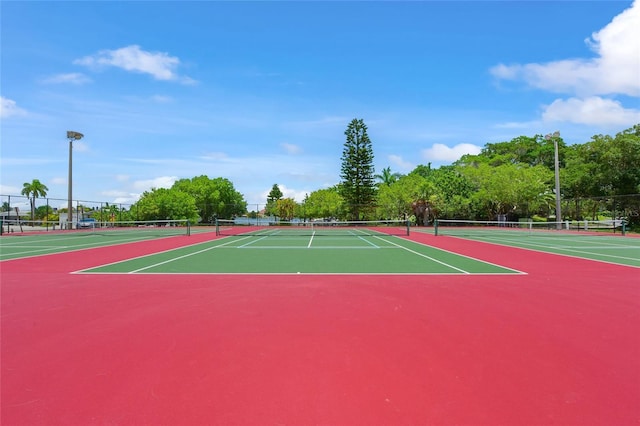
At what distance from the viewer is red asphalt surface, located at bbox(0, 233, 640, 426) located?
2.92 m

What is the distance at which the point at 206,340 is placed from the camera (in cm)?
438

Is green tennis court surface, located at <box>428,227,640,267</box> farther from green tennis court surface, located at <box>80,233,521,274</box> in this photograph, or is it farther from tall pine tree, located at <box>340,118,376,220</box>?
tall pine tree, located at <box>340,118,376,220</box>

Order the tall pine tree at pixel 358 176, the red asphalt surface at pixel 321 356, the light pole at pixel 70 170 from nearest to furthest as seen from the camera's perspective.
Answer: the red asphalt surface at pixel 321 356, the light pole at pixel 70 170, the tall pine tree at pixel 358 176

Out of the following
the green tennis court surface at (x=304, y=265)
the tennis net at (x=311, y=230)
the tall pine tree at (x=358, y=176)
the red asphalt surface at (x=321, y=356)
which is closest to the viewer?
the red asphalt surface at (x=321, y=356)

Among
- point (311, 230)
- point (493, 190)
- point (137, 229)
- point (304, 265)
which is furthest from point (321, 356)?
point (493, 190)

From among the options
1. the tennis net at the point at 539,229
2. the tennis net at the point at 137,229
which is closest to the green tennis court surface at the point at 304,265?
the tennis net at the point at 539,229

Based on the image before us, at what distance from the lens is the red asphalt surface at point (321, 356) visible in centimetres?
292

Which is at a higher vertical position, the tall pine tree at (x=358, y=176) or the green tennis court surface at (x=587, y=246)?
the tall pine tree at (x=358, y=176)

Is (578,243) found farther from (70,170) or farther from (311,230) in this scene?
(70,170)

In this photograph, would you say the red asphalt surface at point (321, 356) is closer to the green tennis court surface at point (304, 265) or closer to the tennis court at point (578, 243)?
the green tennis court surface at point (304, 265)

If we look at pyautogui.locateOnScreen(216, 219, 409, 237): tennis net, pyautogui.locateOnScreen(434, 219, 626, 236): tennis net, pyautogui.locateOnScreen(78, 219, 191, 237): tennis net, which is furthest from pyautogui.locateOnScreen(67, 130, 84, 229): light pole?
pyautogui.locateOnScreen(434, 219, 626, 236): tennis net

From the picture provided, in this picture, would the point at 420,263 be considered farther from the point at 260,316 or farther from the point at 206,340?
the point at 206,340

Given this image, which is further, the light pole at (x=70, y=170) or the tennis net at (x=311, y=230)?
the light pole at (x=70, y=170)

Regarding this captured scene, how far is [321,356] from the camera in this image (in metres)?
3.93
